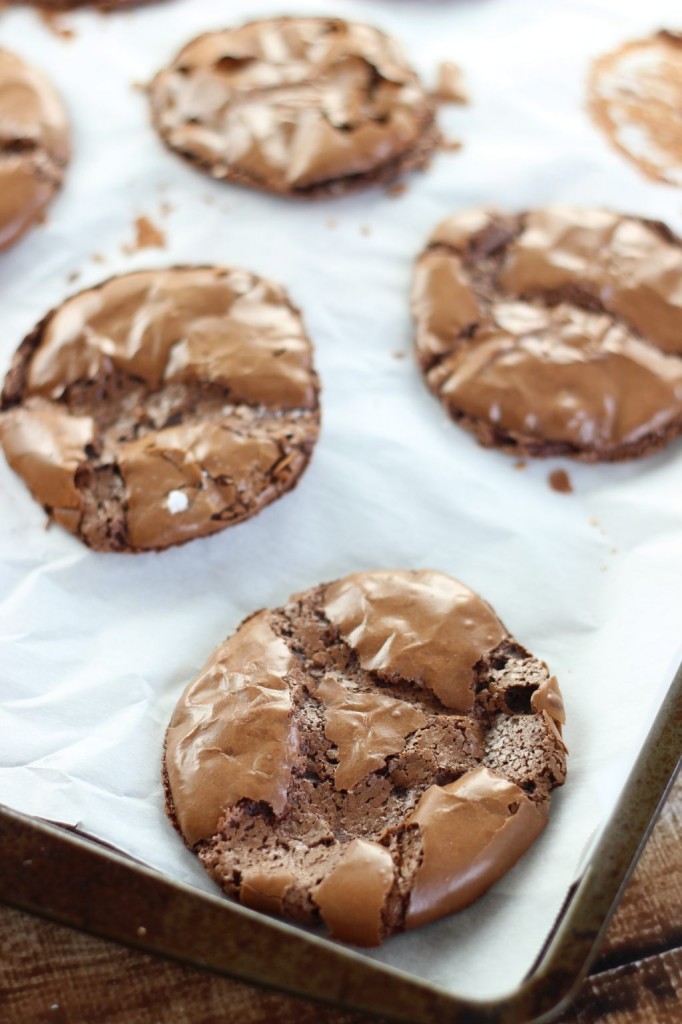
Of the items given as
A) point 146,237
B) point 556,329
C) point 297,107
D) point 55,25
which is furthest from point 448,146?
point 55,25

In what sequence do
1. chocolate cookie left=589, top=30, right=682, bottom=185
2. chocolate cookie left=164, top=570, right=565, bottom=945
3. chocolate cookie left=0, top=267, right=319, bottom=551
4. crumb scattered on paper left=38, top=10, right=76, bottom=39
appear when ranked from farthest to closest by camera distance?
crumb scattered on paper left=38, top=10, right=76, bottom=39, chocolate cookie left=589, top=30, right=682, bottom=185, chocolate cookie left=0, top=267, right=319, bottom=551, chocolate cookie left=164, top=570, right=565, bottom=945

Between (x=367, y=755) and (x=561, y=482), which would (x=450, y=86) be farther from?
(x=367, y=755)

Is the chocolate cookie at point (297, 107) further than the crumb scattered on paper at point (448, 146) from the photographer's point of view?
No

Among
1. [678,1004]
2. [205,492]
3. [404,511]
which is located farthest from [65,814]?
[678,1004]

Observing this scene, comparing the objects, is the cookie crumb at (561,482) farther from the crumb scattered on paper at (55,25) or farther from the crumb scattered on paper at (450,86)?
the crumb scattered on paper at (55,25)

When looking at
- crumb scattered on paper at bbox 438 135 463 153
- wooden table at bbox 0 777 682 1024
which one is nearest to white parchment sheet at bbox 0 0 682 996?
crumb scattered on paper at bbox 438 135 463 153

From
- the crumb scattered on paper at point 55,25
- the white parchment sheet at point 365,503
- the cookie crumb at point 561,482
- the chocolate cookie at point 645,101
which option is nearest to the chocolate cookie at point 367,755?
the white parchment sheet at point 365,503

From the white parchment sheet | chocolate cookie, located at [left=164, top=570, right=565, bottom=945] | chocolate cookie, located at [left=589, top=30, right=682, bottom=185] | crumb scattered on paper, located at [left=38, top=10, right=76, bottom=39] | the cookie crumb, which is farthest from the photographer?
crumb scattered on paper, located at [left=38, top=10, right=76, bottom=39]

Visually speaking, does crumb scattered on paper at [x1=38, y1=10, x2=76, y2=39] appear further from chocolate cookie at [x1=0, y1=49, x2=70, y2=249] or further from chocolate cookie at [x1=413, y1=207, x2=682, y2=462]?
chocolate cookie at [x1=413, y1=207, x2=682, y2=462]
